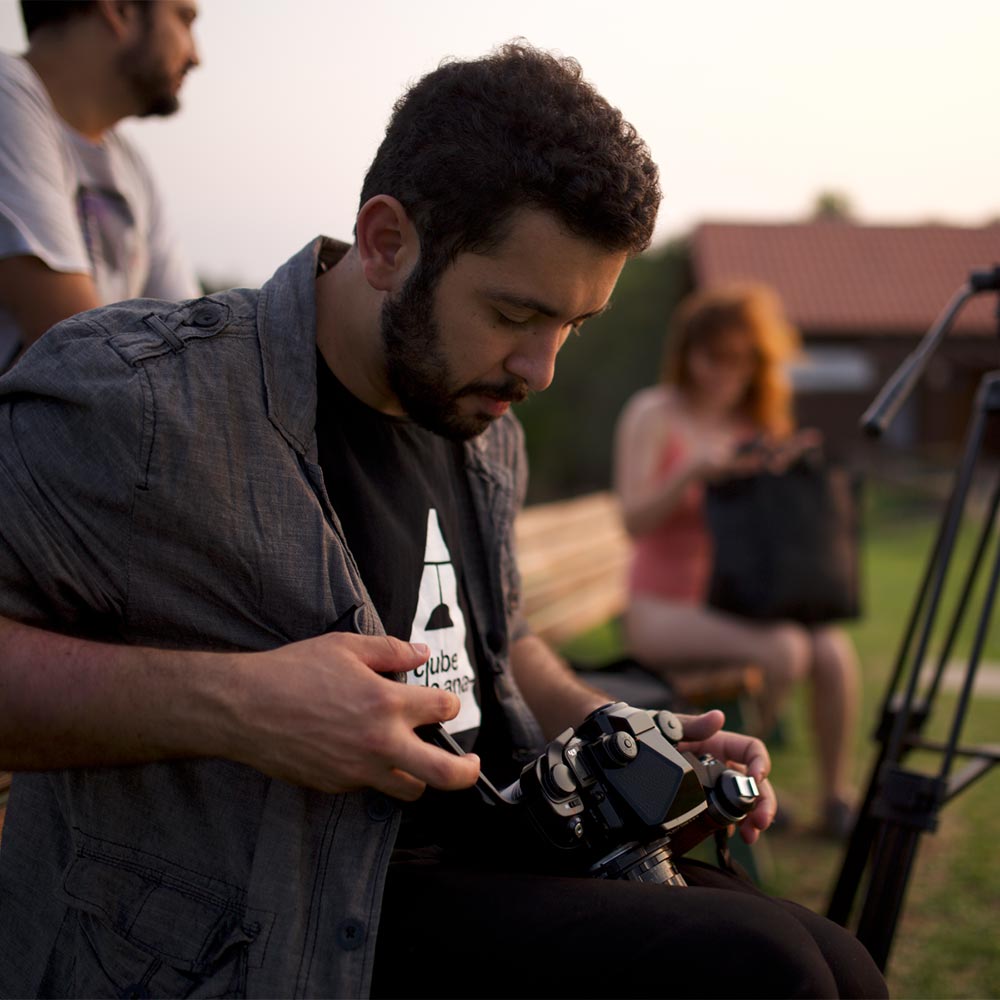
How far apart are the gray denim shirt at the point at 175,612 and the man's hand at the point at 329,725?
0.12 metres

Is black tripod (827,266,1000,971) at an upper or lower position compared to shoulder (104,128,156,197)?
lower

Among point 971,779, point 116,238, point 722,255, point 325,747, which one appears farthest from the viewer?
point 722,255

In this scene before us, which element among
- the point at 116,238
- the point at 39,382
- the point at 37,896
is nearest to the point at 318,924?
the point at 37,896

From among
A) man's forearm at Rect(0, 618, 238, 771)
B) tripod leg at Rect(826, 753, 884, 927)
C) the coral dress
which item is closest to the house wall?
the coral dress

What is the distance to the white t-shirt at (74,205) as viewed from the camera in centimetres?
187

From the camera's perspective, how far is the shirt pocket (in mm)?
1289

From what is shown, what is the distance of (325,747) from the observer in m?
1.22

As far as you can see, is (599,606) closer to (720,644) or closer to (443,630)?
(720,644)

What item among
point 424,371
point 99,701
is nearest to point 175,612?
point 99,701

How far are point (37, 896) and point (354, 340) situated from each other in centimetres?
89

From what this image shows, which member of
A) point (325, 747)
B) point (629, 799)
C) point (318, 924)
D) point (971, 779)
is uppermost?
point (325, 747)

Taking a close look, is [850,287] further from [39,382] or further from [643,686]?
[39,382]

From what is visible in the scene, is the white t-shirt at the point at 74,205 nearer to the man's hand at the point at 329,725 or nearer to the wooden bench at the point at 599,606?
the man's hand at the point at 329,725

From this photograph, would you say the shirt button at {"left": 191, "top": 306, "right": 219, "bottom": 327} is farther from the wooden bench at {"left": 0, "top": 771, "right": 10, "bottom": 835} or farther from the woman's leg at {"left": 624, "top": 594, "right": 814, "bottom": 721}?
the woman's leg at {"left": 624, "top": 594, "right": 814, "bottom": 721}
